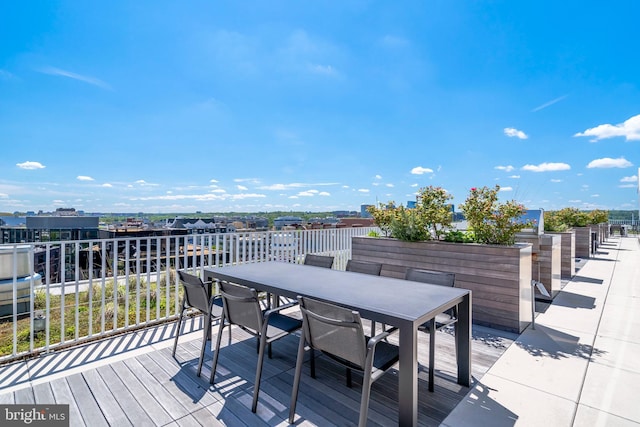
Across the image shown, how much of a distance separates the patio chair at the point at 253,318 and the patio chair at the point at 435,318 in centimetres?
107

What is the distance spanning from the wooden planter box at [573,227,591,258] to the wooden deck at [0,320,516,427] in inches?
357

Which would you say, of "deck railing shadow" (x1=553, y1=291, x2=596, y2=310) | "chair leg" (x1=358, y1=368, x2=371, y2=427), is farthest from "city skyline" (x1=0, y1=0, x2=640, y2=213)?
"chair leg" (x1=358, y1=368, x2=371, y2=427)

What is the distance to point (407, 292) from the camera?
2285 millimetres

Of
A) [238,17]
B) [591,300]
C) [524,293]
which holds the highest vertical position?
[238,17]

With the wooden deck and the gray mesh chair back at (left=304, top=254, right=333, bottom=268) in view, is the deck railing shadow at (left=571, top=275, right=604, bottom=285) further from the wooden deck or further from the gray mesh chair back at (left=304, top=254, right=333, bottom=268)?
the gray mesh chair back at (left=304, top=254, right=333, bottom=268)

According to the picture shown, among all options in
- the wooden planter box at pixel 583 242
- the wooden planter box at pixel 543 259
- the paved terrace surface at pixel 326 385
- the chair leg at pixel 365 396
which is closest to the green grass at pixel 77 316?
the paved terrace surface at pixel 326 385

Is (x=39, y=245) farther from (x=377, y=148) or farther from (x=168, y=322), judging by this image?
(x=377, y=148)

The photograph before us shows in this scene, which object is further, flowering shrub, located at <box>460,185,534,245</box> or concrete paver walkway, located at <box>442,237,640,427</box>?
flowering shrub, located at <box>460,185,534,245</box>

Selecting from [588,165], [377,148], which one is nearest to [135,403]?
[377,148]

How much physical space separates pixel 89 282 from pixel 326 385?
2.70 meters

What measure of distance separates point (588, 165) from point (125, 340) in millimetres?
18172

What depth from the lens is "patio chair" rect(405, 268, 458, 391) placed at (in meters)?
2.30

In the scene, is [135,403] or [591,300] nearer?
[135,403]

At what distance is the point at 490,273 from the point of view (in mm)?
3686
